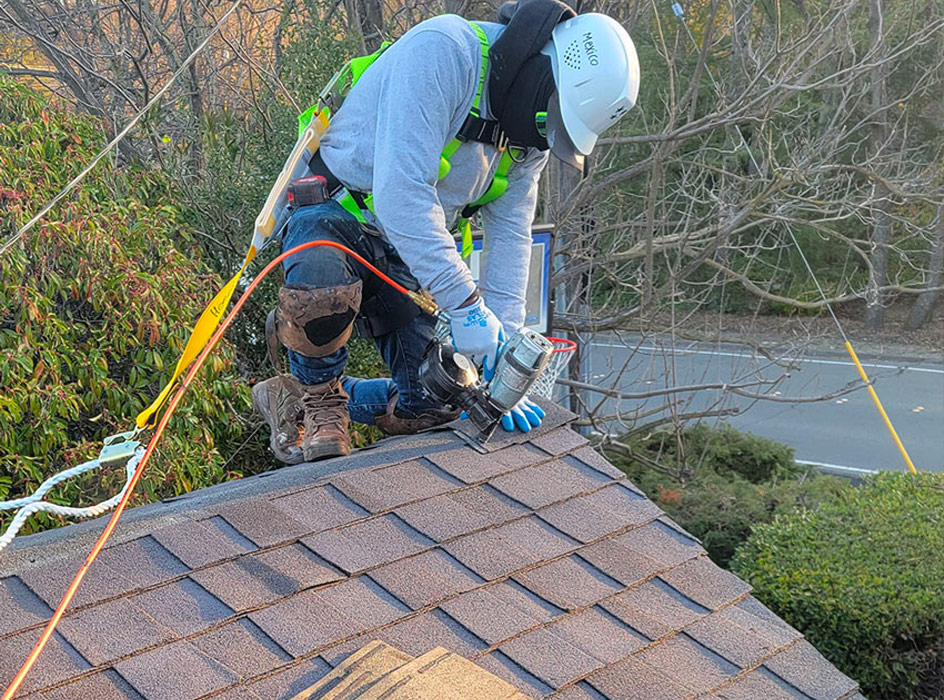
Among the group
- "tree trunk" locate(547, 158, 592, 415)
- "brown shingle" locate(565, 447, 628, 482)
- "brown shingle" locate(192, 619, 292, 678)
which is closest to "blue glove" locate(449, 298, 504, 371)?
"brown shingle" locate(565, 447, 628, 482)

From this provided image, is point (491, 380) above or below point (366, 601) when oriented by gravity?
above

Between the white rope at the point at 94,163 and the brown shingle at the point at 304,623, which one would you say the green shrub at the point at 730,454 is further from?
the brown shingle at the point at 304,623

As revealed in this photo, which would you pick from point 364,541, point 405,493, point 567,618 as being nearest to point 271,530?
point 364,541

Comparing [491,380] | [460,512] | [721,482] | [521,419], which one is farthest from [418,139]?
[721,482]

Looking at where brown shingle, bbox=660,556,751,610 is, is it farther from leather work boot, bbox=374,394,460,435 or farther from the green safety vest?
the green safety vest

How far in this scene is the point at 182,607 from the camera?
2.09 meters

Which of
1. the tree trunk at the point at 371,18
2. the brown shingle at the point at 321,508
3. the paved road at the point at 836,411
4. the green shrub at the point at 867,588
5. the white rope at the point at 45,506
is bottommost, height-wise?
the paved road at the point at 836,411

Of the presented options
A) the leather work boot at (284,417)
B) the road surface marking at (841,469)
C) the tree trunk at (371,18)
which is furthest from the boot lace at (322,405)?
the road surface marking at (841,469)

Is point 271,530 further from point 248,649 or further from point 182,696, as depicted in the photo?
point 182,696

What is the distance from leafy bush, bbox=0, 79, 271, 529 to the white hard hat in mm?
2640

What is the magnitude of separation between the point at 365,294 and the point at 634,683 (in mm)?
1964

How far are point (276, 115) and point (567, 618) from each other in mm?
5468

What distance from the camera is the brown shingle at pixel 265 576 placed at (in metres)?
2.16

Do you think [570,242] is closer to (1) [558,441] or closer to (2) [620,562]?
(1) [558,441]
